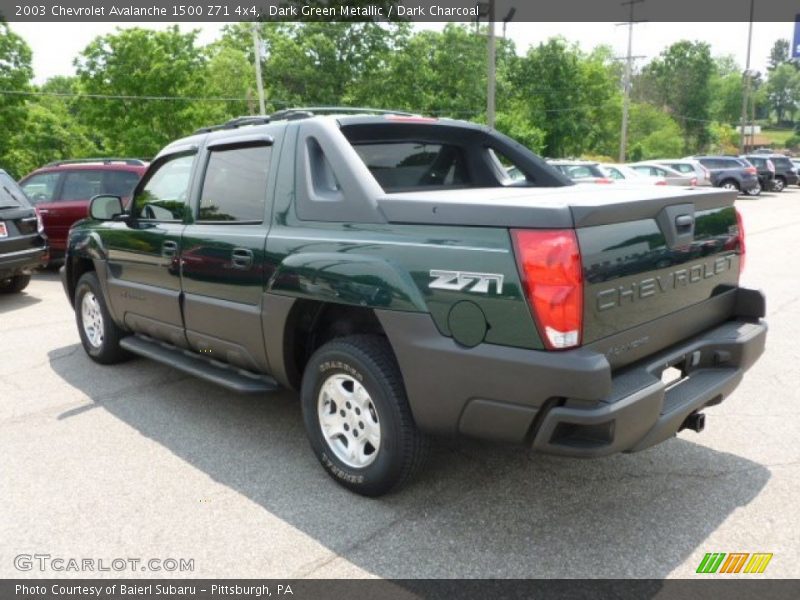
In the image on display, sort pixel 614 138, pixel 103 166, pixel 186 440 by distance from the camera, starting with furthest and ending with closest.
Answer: pixel 614 138, pixel 103 166, pixel 186 440

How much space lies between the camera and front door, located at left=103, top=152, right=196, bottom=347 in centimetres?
429

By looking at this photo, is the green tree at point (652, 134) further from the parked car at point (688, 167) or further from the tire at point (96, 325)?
the tire at point (96, 325)

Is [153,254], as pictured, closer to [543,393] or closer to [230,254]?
[230,254]

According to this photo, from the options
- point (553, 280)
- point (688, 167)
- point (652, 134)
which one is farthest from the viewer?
point (652, 134)

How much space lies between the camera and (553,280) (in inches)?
97.0

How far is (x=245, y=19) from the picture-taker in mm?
48656

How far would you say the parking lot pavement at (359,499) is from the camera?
9.02 feet

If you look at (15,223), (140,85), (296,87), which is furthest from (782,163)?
(15,223)

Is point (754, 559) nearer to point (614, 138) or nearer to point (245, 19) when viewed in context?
point (245, 19)

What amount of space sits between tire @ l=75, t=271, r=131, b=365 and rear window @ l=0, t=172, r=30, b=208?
3.60 m

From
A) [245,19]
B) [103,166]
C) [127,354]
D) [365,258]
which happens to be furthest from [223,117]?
[365,258]

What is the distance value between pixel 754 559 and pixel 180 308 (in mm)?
3430

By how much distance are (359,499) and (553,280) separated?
1527mm

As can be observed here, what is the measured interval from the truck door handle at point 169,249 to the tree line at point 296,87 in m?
25.6
